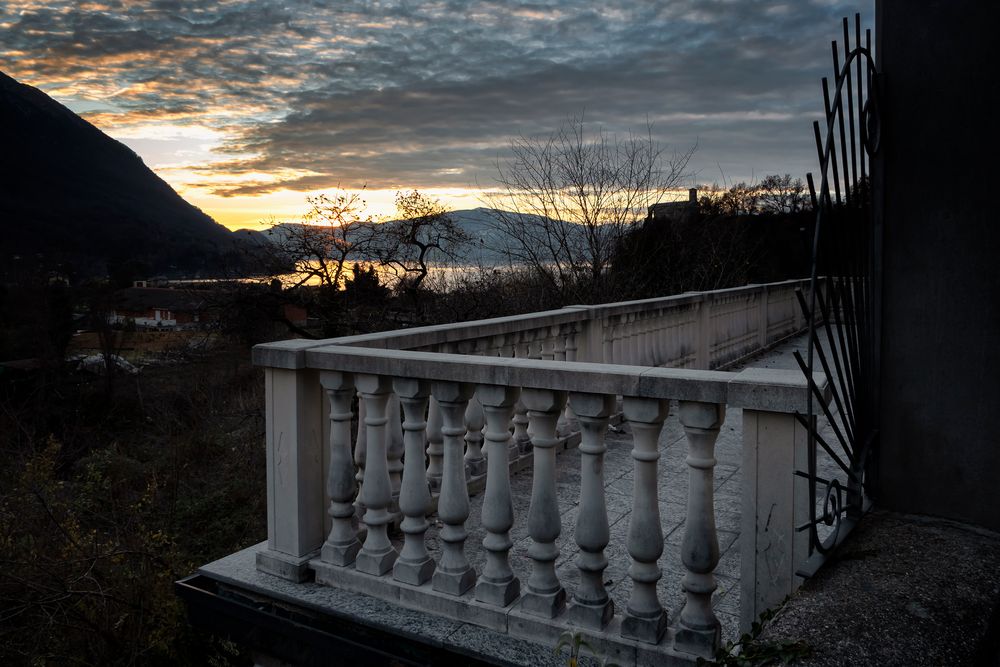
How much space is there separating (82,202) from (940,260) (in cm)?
8253

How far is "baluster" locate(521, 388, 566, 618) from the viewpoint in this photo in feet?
8.50

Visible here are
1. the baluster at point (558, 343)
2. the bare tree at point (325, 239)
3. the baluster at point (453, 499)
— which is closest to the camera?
the baluster at point (453, 499)

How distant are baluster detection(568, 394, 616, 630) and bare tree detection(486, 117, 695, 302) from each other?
34.9ft

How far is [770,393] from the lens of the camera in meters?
2.14

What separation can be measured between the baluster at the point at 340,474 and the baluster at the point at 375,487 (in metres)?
0.08

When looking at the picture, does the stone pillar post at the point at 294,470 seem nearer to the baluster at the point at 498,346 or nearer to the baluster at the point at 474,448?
the baluster at the point at 474,448

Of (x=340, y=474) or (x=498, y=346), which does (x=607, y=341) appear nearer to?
(x=498, y=346)

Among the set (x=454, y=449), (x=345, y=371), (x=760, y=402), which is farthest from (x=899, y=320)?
(x=345, y=371)

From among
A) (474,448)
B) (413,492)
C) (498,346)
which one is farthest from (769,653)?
(498,346)

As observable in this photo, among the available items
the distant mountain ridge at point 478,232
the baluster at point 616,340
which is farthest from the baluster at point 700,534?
the distant mountain ridge at point 478,232

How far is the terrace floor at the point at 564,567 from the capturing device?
2666 mm

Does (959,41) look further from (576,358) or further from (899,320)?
(576,358)

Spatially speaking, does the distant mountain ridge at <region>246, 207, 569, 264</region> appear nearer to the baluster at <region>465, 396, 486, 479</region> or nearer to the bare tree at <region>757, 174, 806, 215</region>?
the baluster at <region>465, 396, 486, 479</region>

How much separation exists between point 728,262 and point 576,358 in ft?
37.0
